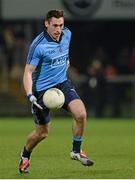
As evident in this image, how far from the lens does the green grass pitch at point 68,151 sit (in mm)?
12719

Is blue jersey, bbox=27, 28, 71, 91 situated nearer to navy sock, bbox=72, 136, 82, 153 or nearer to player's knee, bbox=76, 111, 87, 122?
player's knee, bbox=76, 111, 87, 122

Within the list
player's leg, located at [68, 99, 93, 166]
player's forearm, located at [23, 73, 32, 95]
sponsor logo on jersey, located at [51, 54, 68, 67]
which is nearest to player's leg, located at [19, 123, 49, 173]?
player's leg, located at [68, 99, 93, 166]

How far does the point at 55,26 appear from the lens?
42.1 ft

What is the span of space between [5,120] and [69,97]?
13.7 m

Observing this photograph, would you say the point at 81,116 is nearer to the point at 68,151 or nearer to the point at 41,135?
the point at 41,135

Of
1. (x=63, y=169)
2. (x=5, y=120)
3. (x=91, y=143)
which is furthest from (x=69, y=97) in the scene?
(x=5, y=120)

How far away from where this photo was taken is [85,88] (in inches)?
1077

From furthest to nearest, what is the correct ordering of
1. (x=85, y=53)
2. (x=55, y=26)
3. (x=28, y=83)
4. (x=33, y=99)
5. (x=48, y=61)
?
(x=85, y=53), (x=48, y=61), (x=55, y=26), (x=28, y=83), (x=33, y=99)

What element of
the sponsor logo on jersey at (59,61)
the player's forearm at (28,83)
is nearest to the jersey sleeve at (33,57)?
the player's forearm at (28,83)

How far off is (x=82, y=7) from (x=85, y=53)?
2.51 metres

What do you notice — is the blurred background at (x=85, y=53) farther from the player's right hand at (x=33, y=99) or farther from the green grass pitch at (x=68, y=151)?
the player's right hand at (x=33, y=99)

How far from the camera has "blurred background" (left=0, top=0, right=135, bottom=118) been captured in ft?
89.2

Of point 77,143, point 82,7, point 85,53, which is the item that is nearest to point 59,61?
point 77,143

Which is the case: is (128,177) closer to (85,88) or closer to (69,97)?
(69,97)
